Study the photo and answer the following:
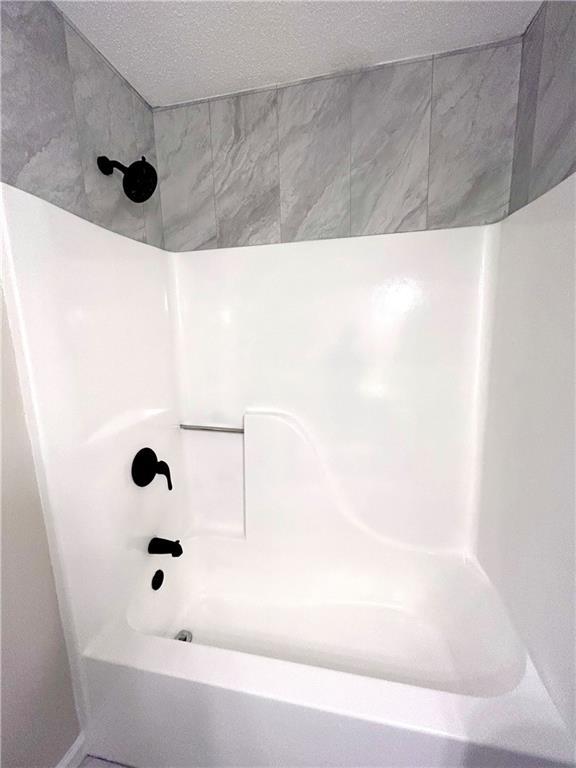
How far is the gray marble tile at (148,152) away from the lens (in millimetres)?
1193

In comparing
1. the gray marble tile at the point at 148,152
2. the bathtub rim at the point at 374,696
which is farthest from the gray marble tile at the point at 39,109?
the bathtub rim at the point at 374,696

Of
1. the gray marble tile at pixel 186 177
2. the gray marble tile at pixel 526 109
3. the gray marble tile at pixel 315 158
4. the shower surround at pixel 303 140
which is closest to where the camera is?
the shower surround at pixel 303 140

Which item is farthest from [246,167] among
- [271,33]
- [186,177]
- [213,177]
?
[271,33]

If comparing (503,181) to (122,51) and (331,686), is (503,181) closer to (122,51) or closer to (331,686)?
(122,51)

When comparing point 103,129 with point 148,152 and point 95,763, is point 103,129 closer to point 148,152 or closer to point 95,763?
point 148,152

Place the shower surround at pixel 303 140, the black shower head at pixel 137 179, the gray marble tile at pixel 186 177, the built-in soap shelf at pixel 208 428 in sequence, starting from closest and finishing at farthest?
the shower surround at pixel 303 140 < the black shower head at pixel 137 179 < the gray marble tile at pixel 186 177 < the built-in soap shelf at pixel 208 428

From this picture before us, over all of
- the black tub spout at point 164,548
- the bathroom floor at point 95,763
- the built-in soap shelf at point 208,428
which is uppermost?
the built-in soap shelf at point 208,428

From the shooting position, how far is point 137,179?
1057 millimetres

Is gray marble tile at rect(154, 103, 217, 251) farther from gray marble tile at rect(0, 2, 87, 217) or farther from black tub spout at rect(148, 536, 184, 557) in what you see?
black tub spout at rect(148, 536, 184, 557)

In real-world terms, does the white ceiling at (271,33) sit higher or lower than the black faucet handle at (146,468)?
higher

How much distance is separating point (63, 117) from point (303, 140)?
0.74 meters

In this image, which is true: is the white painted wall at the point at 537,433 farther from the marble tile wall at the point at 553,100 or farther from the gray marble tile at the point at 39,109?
the gray marble tile at the point at 39,109

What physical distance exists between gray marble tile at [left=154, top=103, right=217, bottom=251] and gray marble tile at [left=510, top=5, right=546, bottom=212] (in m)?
1.05

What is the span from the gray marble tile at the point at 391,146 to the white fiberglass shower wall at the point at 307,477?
0.34 ft
